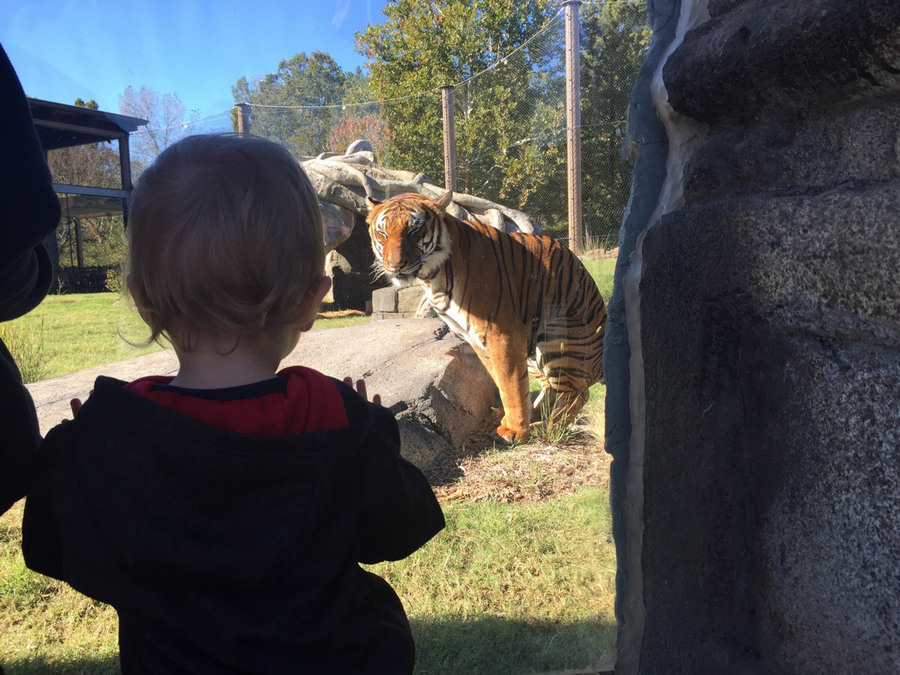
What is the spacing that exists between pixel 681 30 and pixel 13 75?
104 centimetres

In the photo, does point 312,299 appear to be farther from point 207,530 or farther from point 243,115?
point 243,115

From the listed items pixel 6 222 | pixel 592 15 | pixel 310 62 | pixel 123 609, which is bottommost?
pixel 123 609

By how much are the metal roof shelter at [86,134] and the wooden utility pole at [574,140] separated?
2998 mm

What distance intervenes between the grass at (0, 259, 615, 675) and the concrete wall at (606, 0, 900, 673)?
0.68 meters

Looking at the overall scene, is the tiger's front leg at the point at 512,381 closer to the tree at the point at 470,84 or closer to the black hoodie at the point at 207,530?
the tree at the point at 470,84

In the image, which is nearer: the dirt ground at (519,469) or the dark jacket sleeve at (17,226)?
the dark jacket sleeve at (17,226)

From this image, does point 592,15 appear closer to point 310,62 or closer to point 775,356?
point 310,62

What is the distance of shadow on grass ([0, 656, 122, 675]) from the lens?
6.72 ft

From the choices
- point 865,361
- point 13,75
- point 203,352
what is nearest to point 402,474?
point 203,352

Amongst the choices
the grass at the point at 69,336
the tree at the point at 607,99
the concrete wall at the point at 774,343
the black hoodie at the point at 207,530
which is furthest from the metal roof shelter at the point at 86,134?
the tree at the point at 607,99

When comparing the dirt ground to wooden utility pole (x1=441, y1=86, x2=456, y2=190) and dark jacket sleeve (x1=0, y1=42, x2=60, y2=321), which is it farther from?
dark jacket sleeve (x1=0, y1=42, x2=60, y2=321)

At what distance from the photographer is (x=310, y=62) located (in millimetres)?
4262

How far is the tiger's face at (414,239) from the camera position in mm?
4332

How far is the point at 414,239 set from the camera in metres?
4.34
